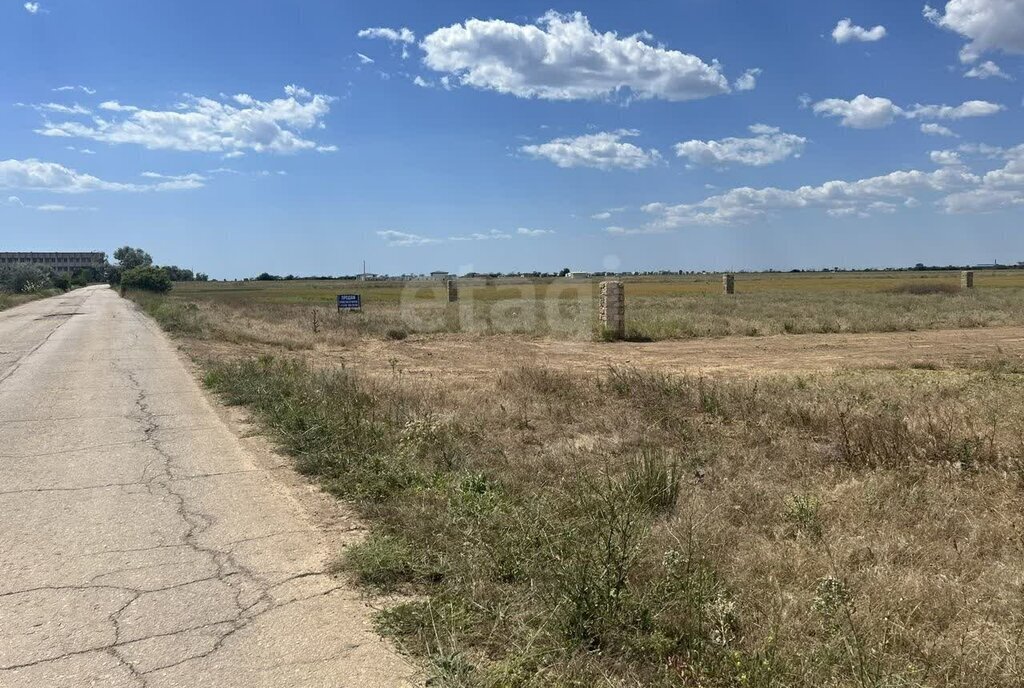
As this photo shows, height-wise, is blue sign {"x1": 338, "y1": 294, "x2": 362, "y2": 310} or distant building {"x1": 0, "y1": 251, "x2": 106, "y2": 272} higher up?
distant building {"x1": 0, "y1": 251, "x2": 106, "y2": 272}

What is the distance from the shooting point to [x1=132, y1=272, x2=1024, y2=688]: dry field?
3.25 m

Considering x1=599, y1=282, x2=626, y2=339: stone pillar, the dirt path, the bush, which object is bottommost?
the dirt path

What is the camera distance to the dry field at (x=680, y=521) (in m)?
3.25

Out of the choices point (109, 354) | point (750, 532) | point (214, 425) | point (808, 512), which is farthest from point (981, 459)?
point (109, 354)

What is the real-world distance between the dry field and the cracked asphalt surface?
375mm

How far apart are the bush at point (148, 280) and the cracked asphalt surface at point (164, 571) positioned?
79.8 metres

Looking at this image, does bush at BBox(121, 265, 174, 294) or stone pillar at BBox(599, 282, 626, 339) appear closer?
stone pillar at BBox(599, 282, 626, 339)

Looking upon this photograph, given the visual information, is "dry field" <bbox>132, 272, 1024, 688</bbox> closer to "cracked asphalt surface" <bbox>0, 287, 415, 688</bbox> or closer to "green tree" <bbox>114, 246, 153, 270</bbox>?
"cracked asphalt surface" <bbox>0, 287, 415, 688</bbox>

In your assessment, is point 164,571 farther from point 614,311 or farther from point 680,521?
point 614,311

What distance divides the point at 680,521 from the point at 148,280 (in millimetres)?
87177

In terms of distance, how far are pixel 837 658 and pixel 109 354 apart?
1899cm

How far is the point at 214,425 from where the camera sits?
9141 mm

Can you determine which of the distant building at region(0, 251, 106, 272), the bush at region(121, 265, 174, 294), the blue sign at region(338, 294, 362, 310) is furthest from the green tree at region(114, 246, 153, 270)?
the blue sign at region(338, 294, 362, 310)

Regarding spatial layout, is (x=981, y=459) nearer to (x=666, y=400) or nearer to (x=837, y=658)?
(x=666, y=400)
